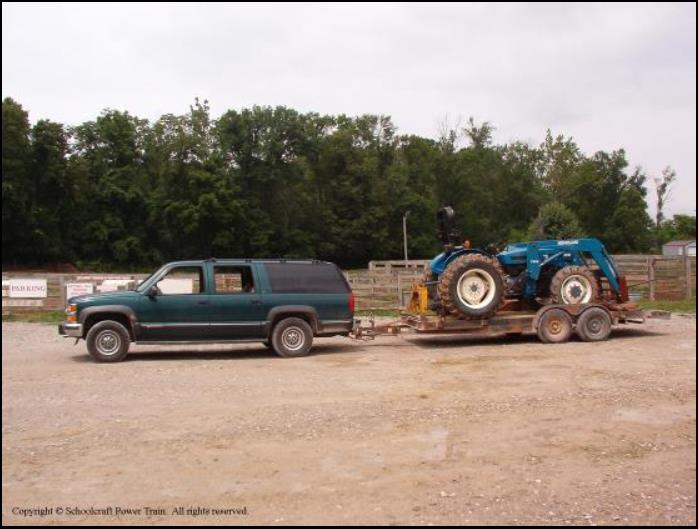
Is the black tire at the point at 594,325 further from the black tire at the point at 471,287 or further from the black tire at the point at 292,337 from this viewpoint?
the black tire at the point at 292,337

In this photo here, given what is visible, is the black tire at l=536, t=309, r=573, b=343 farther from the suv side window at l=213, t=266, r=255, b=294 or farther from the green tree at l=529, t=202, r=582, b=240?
the green tree at l=529, t=202, r=582, b=240

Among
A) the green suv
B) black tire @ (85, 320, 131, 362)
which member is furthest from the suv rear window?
black tire @ (85, 320, 131, 362)

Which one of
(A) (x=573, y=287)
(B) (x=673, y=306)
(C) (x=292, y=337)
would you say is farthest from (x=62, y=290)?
(B) (x=673, y=306)

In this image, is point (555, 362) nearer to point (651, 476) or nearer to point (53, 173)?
point (651, 476)

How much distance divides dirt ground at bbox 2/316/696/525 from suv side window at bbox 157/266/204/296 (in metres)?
1.65

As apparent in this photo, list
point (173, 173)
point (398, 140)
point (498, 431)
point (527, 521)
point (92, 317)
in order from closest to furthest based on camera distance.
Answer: point (527, 521), point (498, 431), point (92, 317), point (173, 173), point (398, 140)

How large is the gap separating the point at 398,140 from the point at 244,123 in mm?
20669

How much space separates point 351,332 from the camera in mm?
13508

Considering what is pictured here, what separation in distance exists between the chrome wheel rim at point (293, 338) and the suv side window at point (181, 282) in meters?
1.80

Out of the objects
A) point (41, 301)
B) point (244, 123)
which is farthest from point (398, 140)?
point (41, 301)

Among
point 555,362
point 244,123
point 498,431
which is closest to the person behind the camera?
point 498,431

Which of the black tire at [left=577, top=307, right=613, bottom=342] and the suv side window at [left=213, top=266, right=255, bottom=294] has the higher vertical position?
the suv side window at [left=213, top=266, right=255, bottom=294]

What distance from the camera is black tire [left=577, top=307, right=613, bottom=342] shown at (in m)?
14.1

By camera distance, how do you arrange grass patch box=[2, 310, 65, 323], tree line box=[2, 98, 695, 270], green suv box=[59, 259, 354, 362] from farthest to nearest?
tree line box=[2, 98, 695, 270], grass patch box=[2, 310, 65, 323], green suv box=[59, 259, 354, 362]
